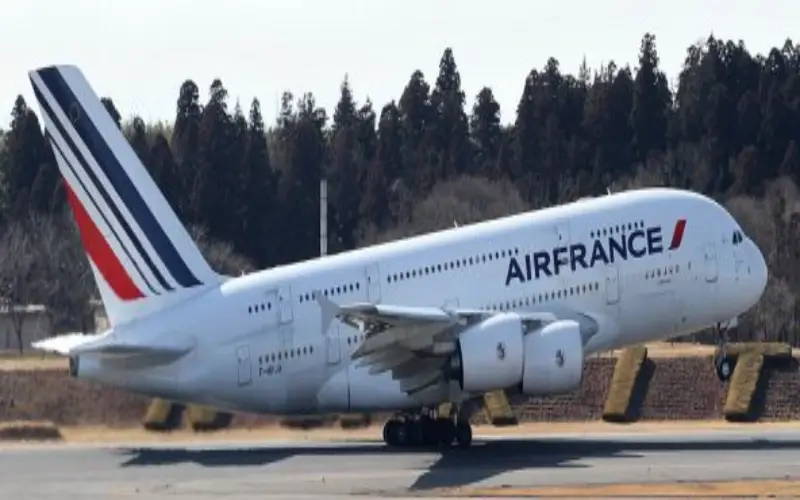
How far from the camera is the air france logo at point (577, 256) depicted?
2162 inches

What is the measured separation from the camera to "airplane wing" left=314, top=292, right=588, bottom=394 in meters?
51.2

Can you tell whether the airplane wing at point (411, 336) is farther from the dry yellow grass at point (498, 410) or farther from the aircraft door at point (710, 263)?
the dry yellow grass at point (498, 410)

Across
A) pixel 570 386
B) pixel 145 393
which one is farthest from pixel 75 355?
pixel 570 386

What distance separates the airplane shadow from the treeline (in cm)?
6680

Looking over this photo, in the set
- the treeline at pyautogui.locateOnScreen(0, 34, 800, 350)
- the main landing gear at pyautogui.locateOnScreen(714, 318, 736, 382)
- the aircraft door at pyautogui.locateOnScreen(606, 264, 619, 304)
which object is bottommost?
the main landing gear at pyautogui.locateOnScreen(714, 318, 736, 382)

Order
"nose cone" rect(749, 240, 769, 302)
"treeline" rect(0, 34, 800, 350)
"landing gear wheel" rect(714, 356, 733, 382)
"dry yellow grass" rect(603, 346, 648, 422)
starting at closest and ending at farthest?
"landing gear wheel" rect(714, 356, 733, 382) → "nose cone" rect(749, 240, 769, 302) → "dry yellow grass" rect(603, 346, 648, 422) → "treeline" rect(0, 34, 800, 350)

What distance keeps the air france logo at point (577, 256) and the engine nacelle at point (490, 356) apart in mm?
2710

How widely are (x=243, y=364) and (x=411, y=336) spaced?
4944 mm

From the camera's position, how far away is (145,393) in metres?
54.8

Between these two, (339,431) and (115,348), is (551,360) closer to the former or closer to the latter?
(115,348)

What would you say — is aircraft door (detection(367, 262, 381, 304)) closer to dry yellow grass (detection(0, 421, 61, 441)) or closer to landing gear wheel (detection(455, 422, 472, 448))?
landing gear wheel (detection(455, 422, 472, 448))

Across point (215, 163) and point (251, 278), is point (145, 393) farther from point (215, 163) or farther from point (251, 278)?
point (215, 163)

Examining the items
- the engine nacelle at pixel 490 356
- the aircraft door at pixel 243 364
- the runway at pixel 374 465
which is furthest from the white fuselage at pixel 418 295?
the engine nacelle at pixel 490 356

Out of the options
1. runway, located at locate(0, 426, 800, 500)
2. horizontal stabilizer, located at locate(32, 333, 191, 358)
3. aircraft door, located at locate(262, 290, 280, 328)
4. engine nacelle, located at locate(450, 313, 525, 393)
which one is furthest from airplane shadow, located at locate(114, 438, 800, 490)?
aircraft door, located at locate(262, 290, 280, 328)
